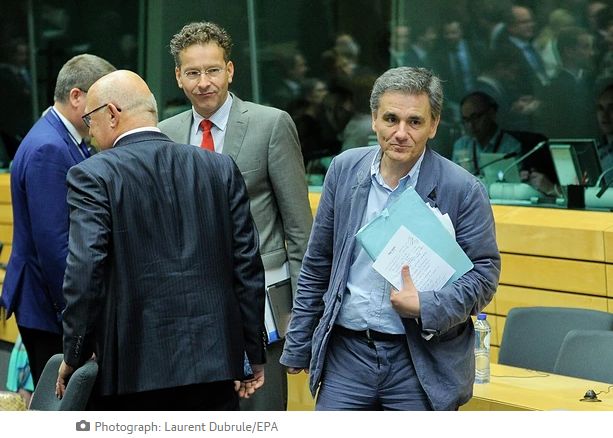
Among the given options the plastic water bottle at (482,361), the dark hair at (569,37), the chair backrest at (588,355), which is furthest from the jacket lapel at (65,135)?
the dark hair at (569,37)

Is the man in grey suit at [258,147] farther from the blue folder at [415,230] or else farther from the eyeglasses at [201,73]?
the blue folder at [415,230]

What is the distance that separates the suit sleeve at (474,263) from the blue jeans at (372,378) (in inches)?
6.5

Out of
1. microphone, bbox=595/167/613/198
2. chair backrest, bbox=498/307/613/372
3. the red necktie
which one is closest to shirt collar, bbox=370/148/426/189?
the red necktie

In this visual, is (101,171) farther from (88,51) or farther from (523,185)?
(88,51)

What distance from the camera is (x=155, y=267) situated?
140 inches

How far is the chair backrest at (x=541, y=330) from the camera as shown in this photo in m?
5.47

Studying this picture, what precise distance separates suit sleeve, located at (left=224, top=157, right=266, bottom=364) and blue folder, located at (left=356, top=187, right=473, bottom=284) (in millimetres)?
432

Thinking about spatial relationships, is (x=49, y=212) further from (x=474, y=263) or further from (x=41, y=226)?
(x=474, y=263)

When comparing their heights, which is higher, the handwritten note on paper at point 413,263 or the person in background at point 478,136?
the handwritten note on paper at point 413,263

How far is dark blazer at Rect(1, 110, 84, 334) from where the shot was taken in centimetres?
438

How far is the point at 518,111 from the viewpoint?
8.82 meters

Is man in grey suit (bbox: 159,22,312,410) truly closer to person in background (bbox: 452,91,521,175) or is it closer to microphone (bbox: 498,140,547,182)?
microphone (bbox: 498,140,547,182)
